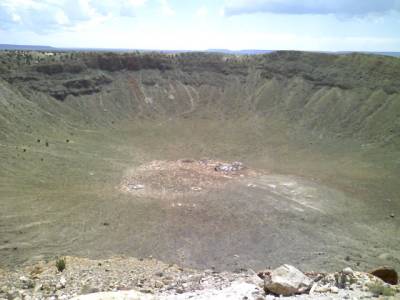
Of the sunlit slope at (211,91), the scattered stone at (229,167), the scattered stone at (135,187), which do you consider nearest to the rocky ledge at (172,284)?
the scattered stone at (135,187)

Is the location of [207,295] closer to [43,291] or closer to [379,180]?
[43,291]

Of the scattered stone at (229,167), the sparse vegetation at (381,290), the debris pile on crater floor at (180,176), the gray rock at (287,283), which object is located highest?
the sparse vegetation at (381,290)

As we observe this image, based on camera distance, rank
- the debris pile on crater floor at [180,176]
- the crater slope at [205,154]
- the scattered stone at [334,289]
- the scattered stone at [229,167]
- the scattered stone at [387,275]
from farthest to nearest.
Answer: the scattered stone at [229,167] → the debris pile on crater floor at [180,176] → the crater slope at [205,154] → the scattered stone at [387,275] → the scattered stone at [334,289]

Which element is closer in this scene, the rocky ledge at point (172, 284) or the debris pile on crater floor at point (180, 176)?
the rocky ledge at point (172, 284)

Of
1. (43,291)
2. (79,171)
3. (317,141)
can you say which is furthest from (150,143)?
(43,291)

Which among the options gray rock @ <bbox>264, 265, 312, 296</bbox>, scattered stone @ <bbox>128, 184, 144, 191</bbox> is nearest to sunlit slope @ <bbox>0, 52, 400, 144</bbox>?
scattered stone @ <bbox>128, 184, 144, 191</bbox>

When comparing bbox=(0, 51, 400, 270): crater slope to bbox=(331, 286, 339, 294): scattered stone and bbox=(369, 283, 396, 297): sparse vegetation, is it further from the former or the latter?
bbox=(369, 283, 396, 297): sparse vegetation

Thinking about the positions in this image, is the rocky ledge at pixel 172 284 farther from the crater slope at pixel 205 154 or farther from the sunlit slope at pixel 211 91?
the sunlit slope at pixel 211 91
